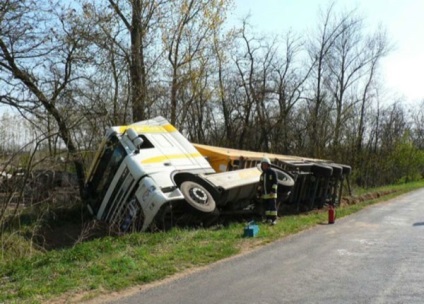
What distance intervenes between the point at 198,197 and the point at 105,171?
304cm

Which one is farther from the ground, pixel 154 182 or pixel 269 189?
pixel 154 182

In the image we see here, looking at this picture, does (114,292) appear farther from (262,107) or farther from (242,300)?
(262,107)

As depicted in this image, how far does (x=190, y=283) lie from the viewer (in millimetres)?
6344

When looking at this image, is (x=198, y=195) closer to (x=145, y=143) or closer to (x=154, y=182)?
(x=154, y=182)

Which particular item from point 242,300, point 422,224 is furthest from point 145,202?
point 422,224

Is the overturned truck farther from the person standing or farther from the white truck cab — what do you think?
the person standing

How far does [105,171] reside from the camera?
A: 40.7ft

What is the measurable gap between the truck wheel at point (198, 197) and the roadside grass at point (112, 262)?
1.80 feet

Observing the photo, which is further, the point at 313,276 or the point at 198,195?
the point at 198,195

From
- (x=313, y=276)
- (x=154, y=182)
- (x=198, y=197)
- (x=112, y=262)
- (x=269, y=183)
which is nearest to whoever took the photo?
(x=313, y=276)

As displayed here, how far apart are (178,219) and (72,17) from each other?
6308 mm

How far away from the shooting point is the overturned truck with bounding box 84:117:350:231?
10.6 m

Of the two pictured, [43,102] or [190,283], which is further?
[43,102]

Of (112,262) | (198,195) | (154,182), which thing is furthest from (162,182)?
(112,262)
